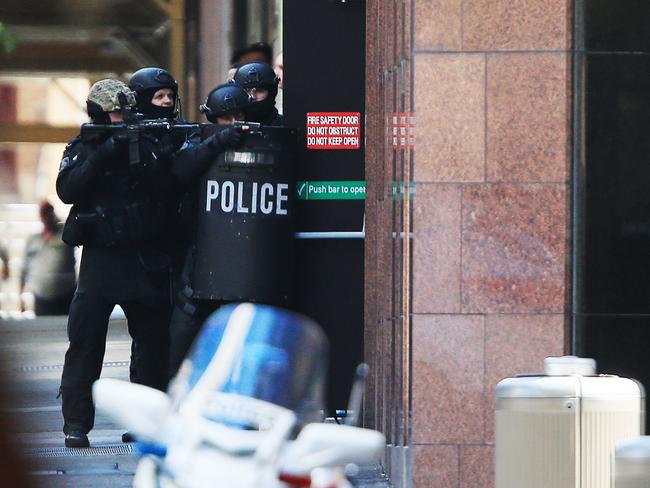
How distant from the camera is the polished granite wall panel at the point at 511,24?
707 centimetres

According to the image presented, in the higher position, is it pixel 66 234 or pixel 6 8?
pixel 6 8

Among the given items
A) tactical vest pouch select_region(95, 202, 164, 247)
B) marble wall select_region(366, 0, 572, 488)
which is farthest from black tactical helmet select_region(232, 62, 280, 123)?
marble wall select_region(366, 0, 572, 488)

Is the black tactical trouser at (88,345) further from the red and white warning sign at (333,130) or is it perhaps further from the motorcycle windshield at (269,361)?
the motorcycle windshield at (269,361)

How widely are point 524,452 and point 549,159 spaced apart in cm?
216

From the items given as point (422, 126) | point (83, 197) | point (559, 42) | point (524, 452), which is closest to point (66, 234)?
point (83, 197)

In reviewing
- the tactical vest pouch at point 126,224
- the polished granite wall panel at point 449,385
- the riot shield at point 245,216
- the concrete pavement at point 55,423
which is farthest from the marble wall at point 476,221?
the tactical vest pouch at point 126,224

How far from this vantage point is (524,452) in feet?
17.5

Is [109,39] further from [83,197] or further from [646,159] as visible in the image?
[646,159]

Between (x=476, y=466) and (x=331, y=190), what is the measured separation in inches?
87.7

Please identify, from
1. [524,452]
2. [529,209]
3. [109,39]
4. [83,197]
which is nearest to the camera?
[524,452]

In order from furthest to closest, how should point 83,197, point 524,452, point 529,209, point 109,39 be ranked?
point 109,39 → point 83,197 → point 529,209 → point 524,452

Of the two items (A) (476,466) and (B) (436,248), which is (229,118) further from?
(A) (476,466)

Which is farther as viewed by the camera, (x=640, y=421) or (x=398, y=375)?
(x=398, y=375)

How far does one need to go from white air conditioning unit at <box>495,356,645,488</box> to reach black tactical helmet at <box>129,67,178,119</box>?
3857 millimetres
